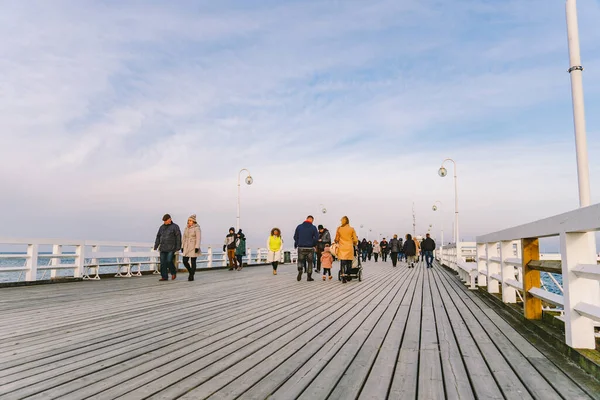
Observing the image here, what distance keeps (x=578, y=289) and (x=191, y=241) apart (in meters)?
10.1

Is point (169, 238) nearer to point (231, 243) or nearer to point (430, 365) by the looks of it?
point (231, 243)

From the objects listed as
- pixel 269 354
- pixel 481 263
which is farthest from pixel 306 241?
pixel 269 354

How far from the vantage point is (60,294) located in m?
A: 8.39

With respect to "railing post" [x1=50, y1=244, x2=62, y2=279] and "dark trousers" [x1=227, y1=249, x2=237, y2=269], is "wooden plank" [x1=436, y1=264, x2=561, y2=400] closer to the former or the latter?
"railing post" [x1=50, y1=244, x2=62, y2=279]

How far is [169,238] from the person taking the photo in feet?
37.8

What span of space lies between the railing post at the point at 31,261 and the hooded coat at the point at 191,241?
3609 millimetres

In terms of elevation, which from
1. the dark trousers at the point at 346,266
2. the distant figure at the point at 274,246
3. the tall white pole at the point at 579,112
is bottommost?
the dark trousers at the point at 346,266

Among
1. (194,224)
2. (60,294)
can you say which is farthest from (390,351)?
(194,224)

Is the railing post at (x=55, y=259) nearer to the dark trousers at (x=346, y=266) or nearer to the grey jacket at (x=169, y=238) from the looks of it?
the grey jacket at (x=169, y=238)

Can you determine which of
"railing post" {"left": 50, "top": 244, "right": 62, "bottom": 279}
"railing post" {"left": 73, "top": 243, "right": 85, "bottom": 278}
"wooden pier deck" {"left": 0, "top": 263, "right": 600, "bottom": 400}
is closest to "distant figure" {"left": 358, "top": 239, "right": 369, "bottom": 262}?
"railing post" {"left": 73, "top": 243, "right": 85, "bottom": 278}

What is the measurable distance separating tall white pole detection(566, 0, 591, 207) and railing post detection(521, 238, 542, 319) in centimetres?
196

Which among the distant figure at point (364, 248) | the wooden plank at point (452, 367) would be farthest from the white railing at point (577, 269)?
the distant figure at point (364, 248)

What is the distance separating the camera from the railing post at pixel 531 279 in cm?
499

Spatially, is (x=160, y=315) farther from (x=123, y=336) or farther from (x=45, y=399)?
(x=45, y=399)
